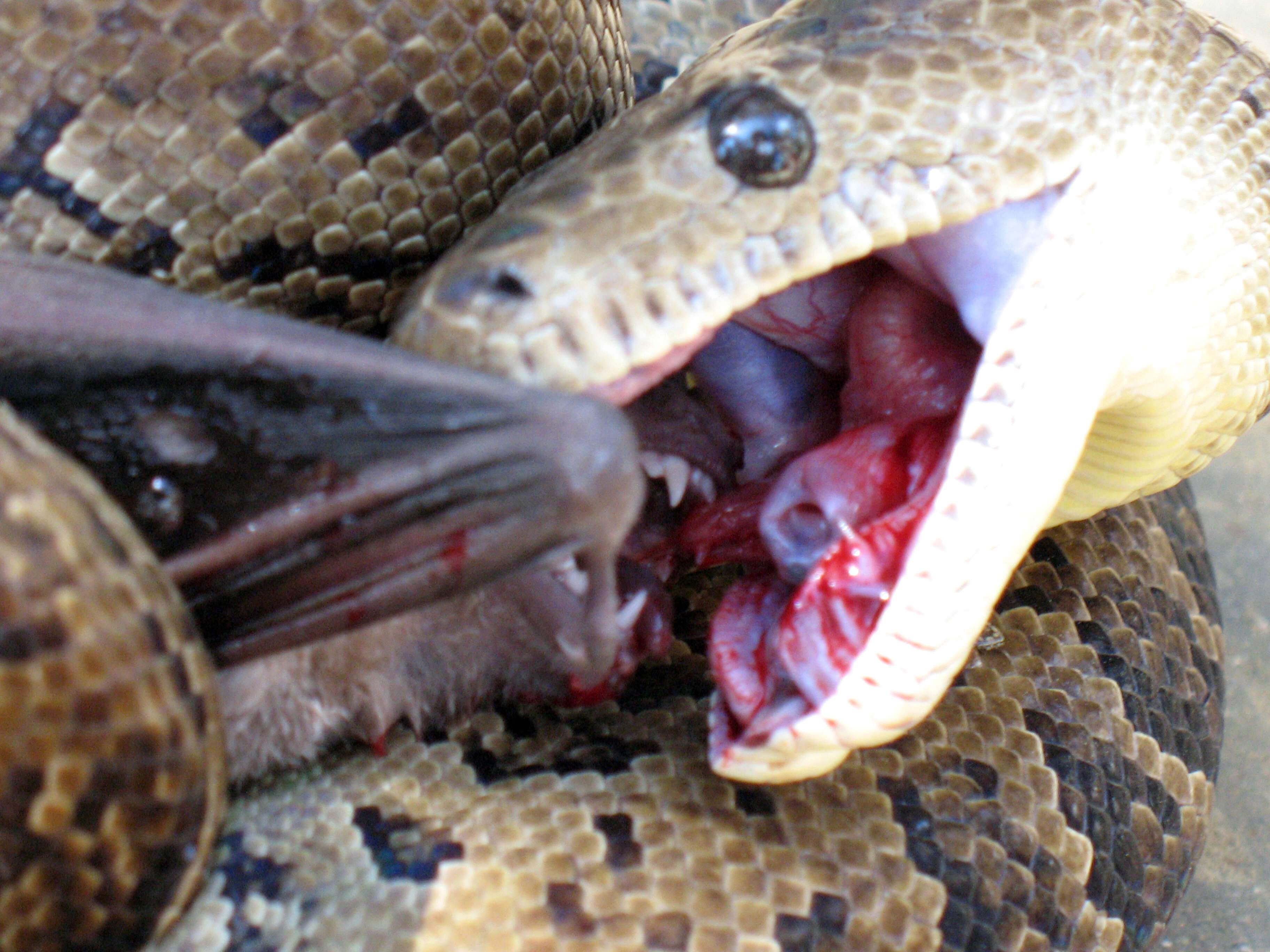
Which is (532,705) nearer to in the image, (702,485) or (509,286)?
(702,485)

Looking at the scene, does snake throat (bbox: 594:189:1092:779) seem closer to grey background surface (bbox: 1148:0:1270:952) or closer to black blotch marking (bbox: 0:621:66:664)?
black blotch marking (bbox: 0:621:66:664)

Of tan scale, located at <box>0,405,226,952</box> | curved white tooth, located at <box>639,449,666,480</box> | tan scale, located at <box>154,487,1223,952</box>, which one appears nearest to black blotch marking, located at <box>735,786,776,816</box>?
tan scale, located at <box>154,487,1223,952</box>

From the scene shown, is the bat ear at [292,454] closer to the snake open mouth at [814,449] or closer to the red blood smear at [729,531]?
the snake open mouth at [814,449]

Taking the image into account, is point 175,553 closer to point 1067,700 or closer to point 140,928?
point 140,928

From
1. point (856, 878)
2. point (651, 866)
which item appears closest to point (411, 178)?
point (651, 866)

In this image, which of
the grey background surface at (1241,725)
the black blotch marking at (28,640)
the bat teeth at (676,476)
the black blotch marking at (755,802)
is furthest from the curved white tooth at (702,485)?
the grey background surface at (1241,725)

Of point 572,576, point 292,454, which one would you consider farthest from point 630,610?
point 292,454
